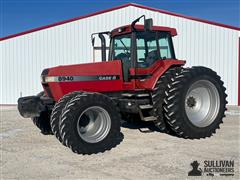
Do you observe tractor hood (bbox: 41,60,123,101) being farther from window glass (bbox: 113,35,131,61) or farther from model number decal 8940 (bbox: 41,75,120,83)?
window glass (bbox: 113,35,131,61)

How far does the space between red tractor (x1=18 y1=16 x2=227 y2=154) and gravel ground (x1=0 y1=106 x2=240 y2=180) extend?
0.99 feet

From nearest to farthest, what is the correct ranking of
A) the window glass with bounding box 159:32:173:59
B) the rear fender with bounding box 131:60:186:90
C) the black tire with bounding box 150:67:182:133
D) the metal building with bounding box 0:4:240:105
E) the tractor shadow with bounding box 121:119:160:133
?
the black tire with bounding box 150:67:182:133 < the rear fender with bounding box 131:60:186:90 < the window glass with bounding box 159:32:173:59 < the tractor shadow with bounding box 121:119:160:133 < the metal building with bounding box 0:4:240:105

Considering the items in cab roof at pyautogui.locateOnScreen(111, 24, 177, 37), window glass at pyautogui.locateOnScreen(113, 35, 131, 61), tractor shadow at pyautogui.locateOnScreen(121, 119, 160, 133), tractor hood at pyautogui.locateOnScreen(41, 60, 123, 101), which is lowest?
tractor shadow at pyautogui.locateOnScreen(121, 119, 160, 133)

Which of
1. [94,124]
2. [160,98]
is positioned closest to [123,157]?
[94,124]

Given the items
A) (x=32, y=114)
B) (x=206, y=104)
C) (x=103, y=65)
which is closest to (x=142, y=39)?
(x=103, y=65)

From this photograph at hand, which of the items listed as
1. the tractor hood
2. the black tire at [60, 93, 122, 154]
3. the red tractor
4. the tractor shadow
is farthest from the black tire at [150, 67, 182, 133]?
the tractor shadow

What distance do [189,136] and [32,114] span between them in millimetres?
3294

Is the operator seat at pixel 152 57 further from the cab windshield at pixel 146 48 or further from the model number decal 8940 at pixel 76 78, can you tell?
the model number decal 8940 at pixel 76 78

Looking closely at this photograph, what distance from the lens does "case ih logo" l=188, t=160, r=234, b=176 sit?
15.5ft

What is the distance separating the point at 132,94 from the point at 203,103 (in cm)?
171

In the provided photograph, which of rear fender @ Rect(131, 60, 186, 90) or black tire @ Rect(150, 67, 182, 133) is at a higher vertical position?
rear fender @ Rect(131, 60, 186, 90)

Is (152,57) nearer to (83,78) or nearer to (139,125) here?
(83,78)

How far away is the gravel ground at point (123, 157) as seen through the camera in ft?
15.6

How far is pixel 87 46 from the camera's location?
14.9 meters
